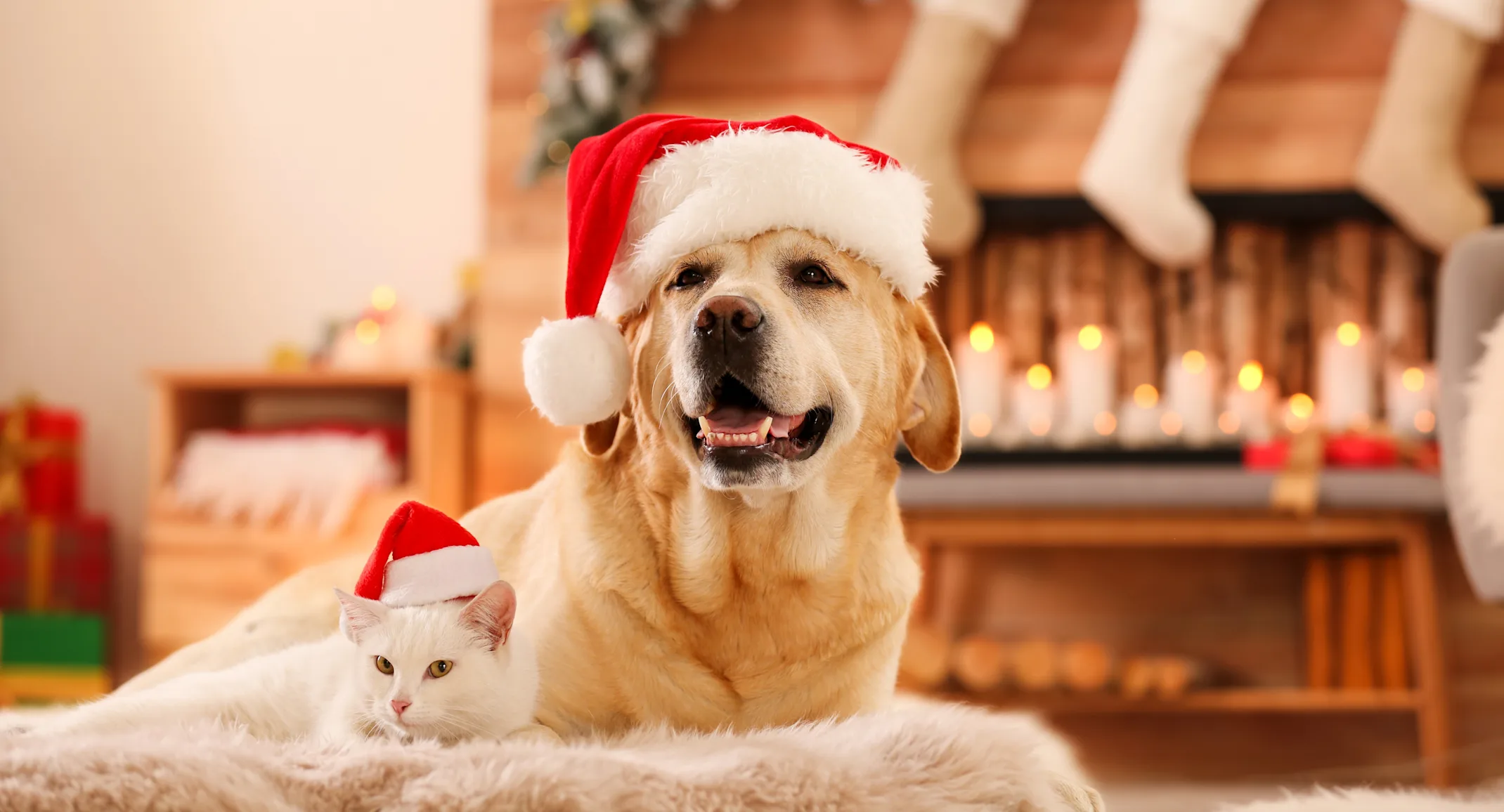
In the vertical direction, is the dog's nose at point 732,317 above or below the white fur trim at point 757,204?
below

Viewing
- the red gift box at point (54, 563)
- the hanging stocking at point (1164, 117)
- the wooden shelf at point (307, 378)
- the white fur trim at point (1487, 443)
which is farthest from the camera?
the red gift box at point (54, 563)

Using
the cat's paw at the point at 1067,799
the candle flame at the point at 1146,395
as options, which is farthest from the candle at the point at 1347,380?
the cat's paw at the point at 1067,799

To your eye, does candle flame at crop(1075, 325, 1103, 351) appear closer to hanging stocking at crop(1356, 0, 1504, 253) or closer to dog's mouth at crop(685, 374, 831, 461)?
hanging stocking at crop(1356, 0, 1504, 253)

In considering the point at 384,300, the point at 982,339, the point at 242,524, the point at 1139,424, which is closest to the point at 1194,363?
the point at 1139,424

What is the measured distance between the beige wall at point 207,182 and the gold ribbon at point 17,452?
48 cm

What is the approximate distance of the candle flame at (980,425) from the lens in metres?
3.14

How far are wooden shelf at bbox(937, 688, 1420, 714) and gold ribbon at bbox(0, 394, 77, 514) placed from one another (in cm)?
271

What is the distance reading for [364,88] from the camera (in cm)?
395

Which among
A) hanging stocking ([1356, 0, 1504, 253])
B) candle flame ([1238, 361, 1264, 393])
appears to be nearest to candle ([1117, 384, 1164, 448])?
candle flame ([1238, 361, 1264, 393])

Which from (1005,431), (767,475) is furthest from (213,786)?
(1005,431)

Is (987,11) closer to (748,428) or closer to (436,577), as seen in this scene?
(748,428)

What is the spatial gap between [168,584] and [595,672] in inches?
97.6

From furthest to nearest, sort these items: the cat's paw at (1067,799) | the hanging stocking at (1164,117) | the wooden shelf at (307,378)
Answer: the wooden shelf at (307,378) < the hanging stocking at (1164,117) < the cat's paw at (1067,799)

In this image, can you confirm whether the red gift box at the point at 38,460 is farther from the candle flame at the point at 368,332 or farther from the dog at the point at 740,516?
the dog at the point at 740,516
